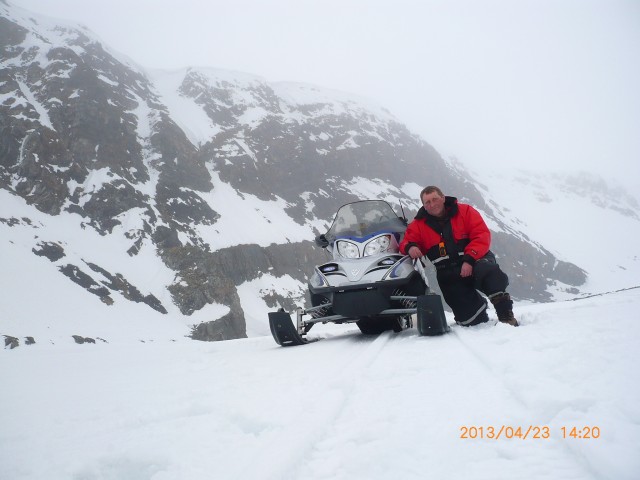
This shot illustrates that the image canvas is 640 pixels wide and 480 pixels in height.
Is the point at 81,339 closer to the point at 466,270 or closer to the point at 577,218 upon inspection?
the point at 466,270

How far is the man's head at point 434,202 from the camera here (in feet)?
15.4

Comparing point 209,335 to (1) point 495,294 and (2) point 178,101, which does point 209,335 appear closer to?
(1) point 495,294

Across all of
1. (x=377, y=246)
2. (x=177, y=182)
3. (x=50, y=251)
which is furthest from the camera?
(x=177, y=182)

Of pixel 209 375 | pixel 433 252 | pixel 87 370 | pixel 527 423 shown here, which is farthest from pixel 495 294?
pixel 87 370

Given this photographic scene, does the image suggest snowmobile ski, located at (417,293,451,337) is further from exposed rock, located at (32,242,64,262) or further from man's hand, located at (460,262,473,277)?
exposed rock, located at (32,242,64,262)

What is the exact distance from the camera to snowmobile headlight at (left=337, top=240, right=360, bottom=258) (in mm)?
5060

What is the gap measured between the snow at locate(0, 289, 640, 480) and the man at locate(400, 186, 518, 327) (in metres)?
1.06

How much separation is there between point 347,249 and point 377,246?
42 cm

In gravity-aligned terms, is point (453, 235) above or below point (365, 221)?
above

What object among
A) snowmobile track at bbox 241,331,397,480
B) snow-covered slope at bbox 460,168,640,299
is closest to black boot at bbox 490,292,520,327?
snowmobile track at bbox 241,331,397,480

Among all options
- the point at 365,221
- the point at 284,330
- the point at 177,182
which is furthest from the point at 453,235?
the point at 177,182

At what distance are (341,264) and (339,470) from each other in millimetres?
3634

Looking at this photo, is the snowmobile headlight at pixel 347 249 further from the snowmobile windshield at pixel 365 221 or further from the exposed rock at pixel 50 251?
the exposed rock at pixel 50 251

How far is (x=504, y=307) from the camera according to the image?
4.12 metres
